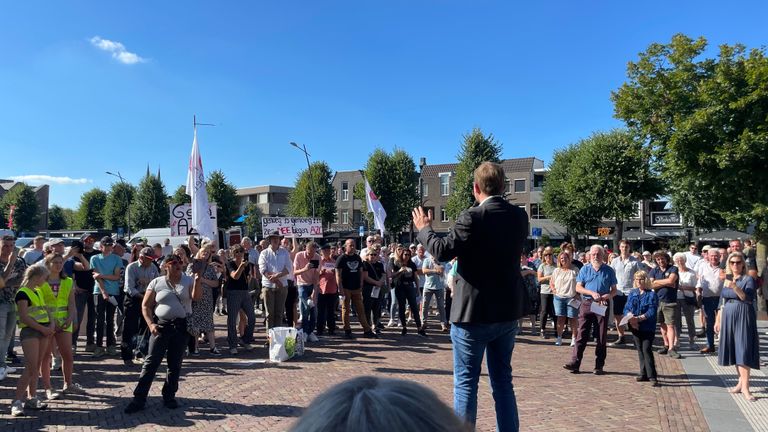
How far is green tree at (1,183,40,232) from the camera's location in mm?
65750

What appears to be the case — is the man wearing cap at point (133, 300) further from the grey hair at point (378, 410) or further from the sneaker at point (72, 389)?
the grey hair at point (378, 410)

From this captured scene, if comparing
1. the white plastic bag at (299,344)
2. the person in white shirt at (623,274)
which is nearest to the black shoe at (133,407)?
the white plastic bag at (299,344)

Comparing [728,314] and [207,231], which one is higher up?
[207,231]

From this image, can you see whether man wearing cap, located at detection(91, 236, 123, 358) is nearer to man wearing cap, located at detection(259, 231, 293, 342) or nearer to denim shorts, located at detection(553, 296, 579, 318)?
man wearing cap, located at detection(259, 231, 293, 342)

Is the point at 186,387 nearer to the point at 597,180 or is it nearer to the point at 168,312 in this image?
the point at 168,312

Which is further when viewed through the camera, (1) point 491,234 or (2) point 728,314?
(2) point 728,314

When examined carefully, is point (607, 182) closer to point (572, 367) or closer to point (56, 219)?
point (572, 367)

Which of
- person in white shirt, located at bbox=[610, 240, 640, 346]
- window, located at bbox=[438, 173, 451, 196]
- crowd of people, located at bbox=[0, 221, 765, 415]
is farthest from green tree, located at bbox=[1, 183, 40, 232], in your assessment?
person in white shirt, located at bbox=[610, 240, 640, 346]

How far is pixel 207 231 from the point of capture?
12938mm

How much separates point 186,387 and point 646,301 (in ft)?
21.7

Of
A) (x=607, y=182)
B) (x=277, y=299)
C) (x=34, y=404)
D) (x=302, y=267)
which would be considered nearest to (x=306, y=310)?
(x=277, y=299)

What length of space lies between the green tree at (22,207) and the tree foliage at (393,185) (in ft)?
153

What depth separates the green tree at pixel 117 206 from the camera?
207 feet

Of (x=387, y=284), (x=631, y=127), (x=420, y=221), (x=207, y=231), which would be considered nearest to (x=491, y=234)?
(x=420, y=221)
